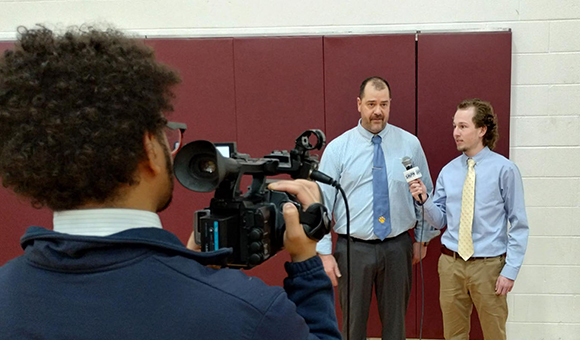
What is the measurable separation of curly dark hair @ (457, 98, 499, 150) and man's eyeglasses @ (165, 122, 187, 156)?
1.92 meters

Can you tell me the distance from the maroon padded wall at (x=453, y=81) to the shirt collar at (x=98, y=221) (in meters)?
2.36

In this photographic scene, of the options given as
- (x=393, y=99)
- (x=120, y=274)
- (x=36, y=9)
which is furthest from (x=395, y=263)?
(x=36, y=9)

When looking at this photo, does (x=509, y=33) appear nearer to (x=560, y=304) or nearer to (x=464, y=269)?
(x=464, y=269)

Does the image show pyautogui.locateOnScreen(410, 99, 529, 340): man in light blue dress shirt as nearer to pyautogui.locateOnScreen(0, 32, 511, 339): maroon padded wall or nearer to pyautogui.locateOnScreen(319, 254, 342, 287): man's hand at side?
pyautogui.locateOnScreen(0, 32, 511, 339): maroon padded wall

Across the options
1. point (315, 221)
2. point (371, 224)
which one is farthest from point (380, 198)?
point (315, 221)

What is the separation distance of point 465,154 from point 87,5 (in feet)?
8.41

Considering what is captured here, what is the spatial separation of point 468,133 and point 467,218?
1.47 feet

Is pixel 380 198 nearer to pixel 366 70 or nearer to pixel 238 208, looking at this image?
pixel 366 70

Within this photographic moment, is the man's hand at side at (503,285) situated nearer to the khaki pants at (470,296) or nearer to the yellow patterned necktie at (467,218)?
the khaki pants at (470,296)

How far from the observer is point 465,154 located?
7.93 ft

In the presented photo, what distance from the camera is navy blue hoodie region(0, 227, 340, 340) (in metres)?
0.60

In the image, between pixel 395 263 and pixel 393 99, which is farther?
pixel 393 99

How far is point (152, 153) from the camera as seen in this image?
0.69m

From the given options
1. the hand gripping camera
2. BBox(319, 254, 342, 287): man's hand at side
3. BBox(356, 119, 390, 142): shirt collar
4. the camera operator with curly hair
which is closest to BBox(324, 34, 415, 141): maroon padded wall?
BBox(356, 119, 390, 142): shirt collar
